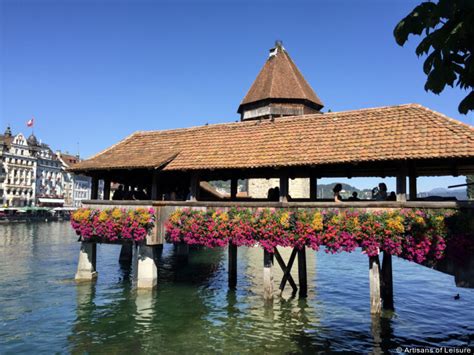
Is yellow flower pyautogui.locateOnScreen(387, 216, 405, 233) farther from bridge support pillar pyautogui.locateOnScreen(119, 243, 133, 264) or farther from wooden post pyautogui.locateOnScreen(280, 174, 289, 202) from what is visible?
bridge support pillar pyautogui.locateOnScreen(119, 243, 133, 264)

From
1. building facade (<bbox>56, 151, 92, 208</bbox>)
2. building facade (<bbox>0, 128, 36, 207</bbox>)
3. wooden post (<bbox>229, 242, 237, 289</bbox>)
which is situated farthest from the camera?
building facade (<bbox>56, 151, 92, 208</bbox>)

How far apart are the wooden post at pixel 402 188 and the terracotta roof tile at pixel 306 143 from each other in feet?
2.98

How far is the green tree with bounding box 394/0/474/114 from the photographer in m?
3.68

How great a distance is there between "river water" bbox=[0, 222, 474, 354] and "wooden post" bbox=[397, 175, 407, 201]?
411cm

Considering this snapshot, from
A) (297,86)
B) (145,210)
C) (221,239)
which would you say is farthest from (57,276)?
(297,86)

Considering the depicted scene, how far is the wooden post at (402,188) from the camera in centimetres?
A: 1175

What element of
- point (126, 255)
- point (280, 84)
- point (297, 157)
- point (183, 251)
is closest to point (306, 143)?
point (297, 157)

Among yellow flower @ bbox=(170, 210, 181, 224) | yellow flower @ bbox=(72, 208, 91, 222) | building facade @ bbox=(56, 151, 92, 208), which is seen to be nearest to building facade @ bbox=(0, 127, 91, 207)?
building facade @ bbox=(56, 151, 92, 208)

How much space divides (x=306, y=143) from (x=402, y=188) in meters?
3.71

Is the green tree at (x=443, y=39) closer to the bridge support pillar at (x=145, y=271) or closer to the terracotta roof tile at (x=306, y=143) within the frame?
the terracotta roof tile at (x=306, y=143)

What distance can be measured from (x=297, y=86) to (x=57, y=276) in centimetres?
2449

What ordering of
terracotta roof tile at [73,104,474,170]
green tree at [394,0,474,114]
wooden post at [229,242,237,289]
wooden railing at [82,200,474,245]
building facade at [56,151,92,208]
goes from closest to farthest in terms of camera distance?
green tree at [394,0,474,114] < wooden railing at [82,200,474,245] < terracotta roof tile at [73,104,474,170] < wooden post at [229,242,237,289] < building facade at [56,151,92,208]

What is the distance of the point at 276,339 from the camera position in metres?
11.5

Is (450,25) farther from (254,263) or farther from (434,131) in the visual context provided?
(254,263)
